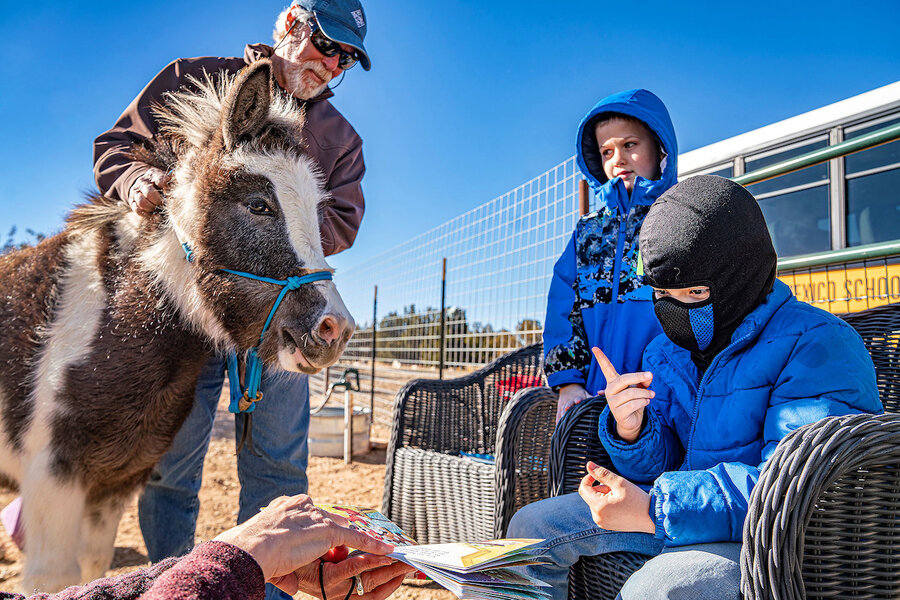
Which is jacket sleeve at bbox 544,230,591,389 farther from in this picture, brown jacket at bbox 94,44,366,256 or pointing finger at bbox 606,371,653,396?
brown jacket at bbox 94,44,366,256

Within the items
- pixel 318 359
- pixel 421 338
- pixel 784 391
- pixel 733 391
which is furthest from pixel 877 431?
pixel 421 338

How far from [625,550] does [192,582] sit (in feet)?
3.35

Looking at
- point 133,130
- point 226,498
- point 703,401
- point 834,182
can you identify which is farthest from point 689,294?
point 834,182

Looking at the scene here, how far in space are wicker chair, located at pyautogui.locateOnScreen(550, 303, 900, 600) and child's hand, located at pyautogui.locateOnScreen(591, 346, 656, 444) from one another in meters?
0.44

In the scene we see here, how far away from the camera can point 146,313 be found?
77.7 inches

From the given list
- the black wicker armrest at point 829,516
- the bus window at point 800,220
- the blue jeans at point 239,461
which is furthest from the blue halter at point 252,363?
the bus window at point 800,220

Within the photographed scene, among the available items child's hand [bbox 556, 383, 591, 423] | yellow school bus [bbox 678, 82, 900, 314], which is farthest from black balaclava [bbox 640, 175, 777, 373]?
yellow school bus [bbox 678, 82, 900, 314]

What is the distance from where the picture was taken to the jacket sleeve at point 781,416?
3.59 ft

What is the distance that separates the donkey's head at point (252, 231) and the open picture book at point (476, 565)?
82cm

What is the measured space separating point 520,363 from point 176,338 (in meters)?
1.87

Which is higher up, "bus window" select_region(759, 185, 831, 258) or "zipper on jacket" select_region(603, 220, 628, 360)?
"bus window" select_region(759, 185, 831, 258)

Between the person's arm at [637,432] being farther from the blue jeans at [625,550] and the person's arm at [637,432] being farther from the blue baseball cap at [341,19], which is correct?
the blue baseball cap at [341,19]

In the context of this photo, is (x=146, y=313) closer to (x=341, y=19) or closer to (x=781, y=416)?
(x=341, y=19)

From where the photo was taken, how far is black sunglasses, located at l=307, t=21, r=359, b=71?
2209mm
